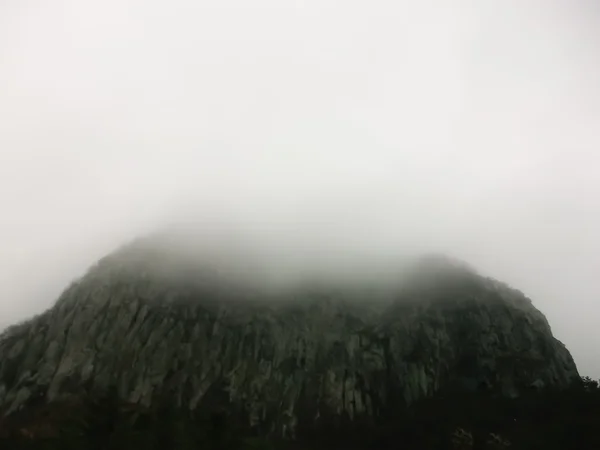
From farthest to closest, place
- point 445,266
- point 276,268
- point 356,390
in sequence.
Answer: point 276,268
point 445,266
point 356,390

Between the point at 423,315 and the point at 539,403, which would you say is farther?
the point at 423,315

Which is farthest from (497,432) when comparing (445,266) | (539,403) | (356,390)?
(445,266)

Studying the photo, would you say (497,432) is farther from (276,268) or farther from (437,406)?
(276,268)

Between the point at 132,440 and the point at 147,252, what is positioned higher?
the point at 147,252

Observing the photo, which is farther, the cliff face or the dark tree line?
the cliff face

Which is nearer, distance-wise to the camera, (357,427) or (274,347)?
(357,427)

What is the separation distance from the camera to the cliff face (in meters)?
106

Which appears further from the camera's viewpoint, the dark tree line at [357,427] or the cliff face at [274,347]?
the cliff face at [274,347]

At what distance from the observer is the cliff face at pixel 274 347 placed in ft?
349

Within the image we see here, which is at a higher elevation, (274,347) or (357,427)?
(274,347)

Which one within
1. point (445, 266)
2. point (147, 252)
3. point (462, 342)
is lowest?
point (462, 342)

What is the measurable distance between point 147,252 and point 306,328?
49.0 meters

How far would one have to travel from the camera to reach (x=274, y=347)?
119500 millimetres

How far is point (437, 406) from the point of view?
332 ft
